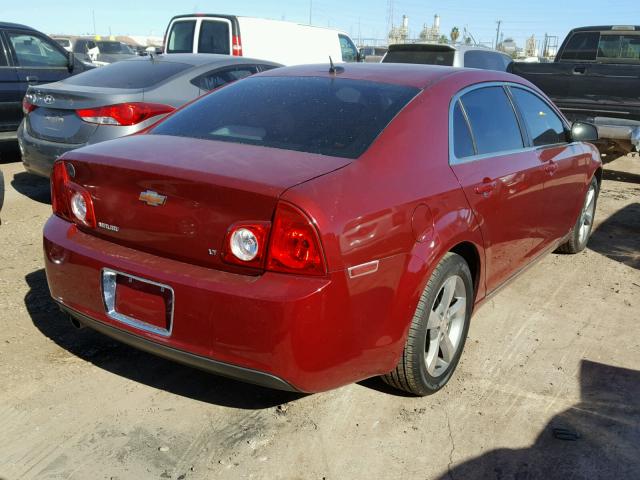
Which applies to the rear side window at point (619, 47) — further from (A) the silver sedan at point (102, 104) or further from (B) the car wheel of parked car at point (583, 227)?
(A) the silver sedan at point (102, 104)

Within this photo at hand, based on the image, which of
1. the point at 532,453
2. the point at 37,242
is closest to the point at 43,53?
the point at 37,242

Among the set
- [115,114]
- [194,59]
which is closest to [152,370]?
[115,114]

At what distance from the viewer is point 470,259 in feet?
11.4

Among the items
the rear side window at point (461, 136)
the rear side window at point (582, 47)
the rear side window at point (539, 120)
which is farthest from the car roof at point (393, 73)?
the rear side window at point (582, 47)

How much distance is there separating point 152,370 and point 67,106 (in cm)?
345

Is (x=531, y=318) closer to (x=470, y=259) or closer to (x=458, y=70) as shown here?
(x=470, y=259)

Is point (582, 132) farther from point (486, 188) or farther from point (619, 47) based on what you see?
point (619, 47)

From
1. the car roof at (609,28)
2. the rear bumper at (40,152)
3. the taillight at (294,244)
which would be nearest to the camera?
the taillight at (294,244)

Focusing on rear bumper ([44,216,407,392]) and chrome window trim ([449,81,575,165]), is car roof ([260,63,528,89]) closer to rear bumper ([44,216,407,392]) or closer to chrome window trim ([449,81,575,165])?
chrome window trim ([449,81,575,165])

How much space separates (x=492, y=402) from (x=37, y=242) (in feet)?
12.6

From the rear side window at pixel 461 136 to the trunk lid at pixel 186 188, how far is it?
32.6 inches

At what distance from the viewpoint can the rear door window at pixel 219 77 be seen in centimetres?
679

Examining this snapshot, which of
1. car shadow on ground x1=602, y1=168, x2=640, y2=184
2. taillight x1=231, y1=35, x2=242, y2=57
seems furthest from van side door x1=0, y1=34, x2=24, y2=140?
car shadow on ground x1=602, y1=168, x2=640, y2=184

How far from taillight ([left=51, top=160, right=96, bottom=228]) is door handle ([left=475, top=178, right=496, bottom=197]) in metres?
1.91
